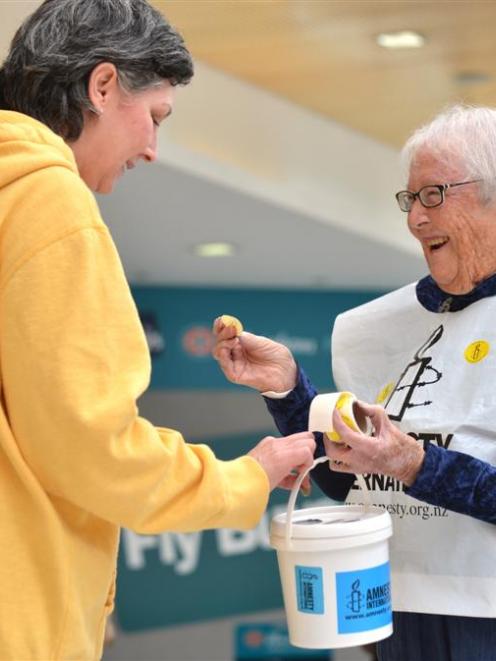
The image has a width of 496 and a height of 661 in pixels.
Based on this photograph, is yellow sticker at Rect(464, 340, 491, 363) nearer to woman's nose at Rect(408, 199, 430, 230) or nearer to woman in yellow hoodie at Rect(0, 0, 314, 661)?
woman's nose at Rect(408, 199, 430, 230)

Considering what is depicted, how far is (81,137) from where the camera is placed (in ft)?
4.92

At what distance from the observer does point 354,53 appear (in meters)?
3.69

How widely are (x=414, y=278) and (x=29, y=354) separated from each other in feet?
17.8

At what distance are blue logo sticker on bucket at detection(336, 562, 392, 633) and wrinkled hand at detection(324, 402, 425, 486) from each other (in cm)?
14

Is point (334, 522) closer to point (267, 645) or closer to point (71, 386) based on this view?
point (71, 386)

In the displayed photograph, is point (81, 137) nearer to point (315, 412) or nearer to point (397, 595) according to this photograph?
point (315, 412)

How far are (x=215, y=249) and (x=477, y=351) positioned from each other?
393 centimetres

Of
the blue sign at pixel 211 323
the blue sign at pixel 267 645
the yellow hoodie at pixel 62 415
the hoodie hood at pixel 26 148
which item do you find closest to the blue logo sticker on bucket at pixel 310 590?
the yellow hoodie at pixel 62 415

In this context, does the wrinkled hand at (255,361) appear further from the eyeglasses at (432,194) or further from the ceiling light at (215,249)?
the ceiling light at (215,249)

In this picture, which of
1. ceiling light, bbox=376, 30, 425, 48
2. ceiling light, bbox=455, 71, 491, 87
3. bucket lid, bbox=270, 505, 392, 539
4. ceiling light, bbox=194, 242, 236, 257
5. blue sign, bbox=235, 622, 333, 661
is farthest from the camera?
blue sign, bbox=235, 622, 333, 661

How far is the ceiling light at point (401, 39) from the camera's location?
10.5 feet

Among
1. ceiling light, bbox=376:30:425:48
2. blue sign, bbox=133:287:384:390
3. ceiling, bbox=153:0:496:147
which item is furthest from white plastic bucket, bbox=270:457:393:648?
blue sign, bbox=133:287:384:390

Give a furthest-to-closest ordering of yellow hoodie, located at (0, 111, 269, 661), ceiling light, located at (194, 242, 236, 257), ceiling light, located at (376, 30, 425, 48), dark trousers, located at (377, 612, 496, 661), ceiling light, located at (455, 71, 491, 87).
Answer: ceiling light, located at (194, 242, 236, 257) → ceiling light, located at (455, 71, 491, 87) → ceiling light, located at (376, 30, 425, 48) → dark trousers, located at (377, 612, 496, 661) → yellow hoodie, located at (0, 111, 269, 661)

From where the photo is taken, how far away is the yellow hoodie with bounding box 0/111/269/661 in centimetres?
130
